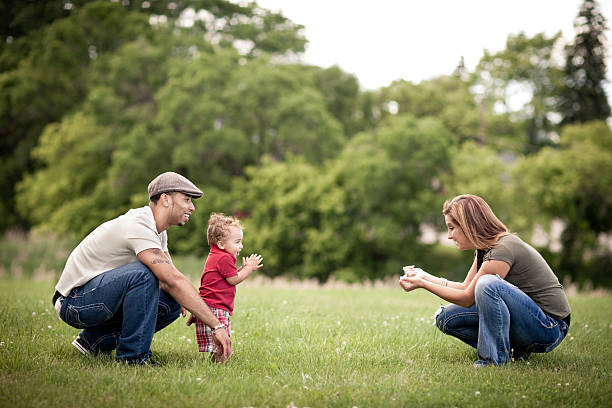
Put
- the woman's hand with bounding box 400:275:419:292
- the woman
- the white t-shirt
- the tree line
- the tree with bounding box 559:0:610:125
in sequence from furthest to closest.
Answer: the tree with bounding box 559:0:610:125
the tree line
the woman's hand with bounding box 400:275:419:292
the woman
the white t-shirt

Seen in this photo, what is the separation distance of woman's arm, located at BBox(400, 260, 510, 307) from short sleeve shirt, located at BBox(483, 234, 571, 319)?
0.21ft

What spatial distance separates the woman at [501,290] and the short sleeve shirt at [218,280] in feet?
5.29

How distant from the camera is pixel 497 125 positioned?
125ft

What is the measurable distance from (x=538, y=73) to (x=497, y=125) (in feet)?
17.4

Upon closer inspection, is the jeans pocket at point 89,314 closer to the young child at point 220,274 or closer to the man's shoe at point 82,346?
the man's shoe at point 82,346

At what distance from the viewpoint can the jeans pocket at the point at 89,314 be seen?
4.54 metres

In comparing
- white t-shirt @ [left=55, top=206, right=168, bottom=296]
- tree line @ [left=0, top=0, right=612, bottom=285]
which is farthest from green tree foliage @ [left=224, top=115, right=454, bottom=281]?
white t-shirt @ [left=55, top=206, right=168, bottom=296]

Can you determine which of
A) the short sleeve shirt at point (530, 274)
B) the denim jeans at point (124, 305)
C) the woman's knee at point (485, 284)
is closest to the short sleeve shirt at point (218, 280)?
the denim jeans at point (124, 305)

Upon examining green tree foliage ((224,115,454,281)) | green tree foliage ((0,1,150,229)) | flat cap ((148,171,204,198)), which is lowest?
green tree foliage ((224,115,454,281))

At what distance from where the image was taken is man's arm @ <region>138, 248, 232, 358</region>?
14.7 ft

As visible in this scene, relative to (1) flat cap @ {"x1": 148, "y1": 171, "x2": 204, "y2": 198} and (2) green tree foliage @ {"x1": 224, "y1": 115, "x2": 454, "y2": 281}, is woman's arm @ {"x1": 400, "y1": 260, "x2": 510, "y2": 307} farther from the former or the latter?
(2) green tree foliage @ {"x1": 224, "y1": 115, "x2": 454, "y2": 281}

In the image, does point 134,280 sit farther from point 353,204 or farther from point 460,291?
point 353,204

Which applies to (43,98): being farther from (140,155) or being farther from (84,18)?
(140,155)

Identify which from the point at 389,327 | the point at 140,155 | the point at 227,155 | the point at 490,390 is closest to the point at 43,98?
the point at 140,155
